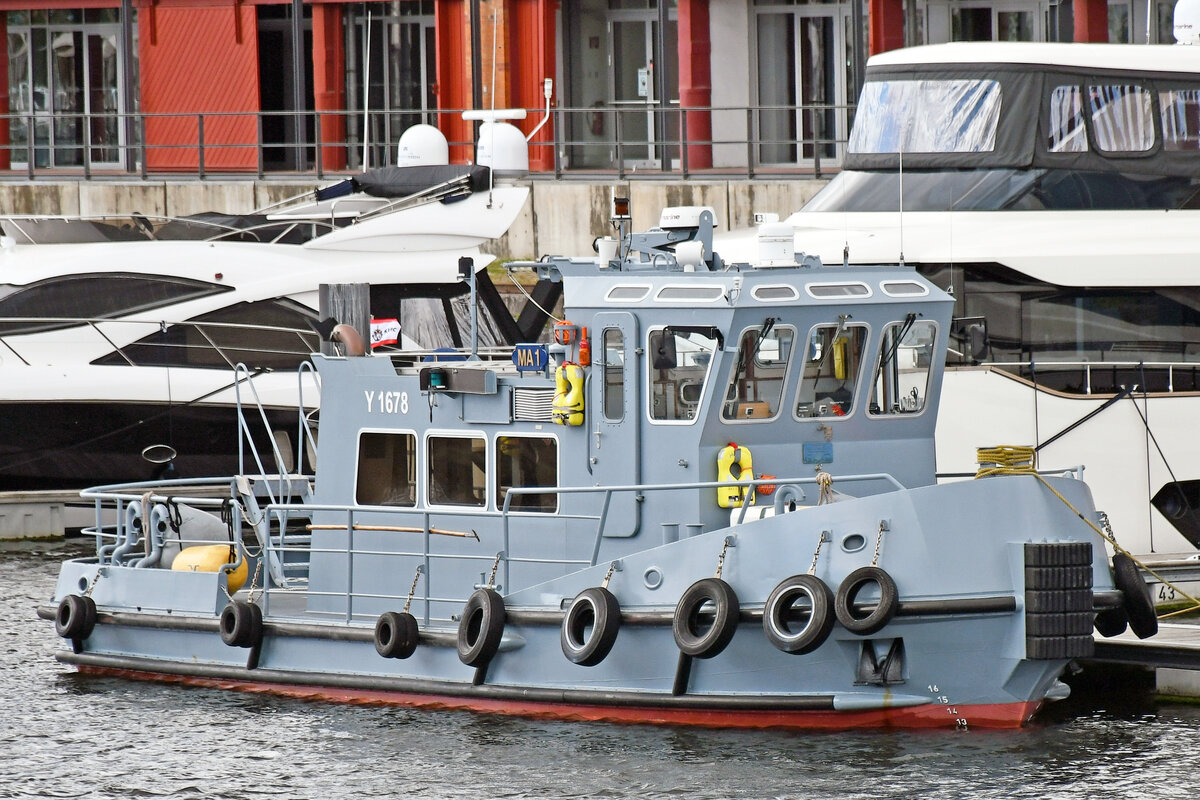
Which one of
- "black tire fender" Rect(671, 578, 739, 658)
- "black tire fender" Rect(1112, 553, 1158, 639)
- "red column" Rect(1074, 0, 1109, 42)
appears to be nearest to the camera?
Result: "black tire fender" Rect(671, 578, 739, 658)

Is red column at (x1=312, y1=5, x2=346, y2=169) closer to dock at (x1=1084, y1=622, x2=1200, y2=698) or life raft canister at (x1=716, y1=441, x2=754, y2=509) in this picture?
life raft canister at (x1=716, y1=441, x2=754, y2=509)

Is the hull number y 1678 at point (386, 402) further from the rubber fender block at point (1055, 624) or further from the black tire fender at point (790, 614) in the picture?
the rubber fender block at point (1055, 624)

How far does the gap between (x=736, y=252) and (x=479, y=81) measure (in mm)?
13039

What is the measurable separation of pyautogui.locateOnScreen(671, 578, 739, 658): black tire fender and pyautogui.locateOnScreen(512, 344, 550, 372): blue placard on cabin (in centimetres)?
190

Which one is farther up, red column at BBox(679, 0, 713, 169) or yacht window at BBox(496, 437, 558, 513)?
red column at BBox(679, 0, 713, 169)

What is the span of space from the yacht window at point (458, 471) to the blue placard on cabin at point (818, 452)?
6.72 ft

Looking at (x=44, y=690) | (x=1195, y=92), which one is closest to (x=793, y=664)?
(x=44, y=690)

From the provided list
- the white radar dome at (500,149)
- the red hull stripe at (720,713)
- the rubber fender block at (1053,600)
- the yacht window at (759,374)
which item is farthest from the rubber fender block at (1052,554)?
the white radar dome at (500,149)

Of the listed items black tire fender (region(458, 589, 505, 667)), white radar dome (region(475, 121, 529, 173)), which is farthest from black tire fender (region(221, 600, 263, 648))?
white radar dome (region(475, 121, 529, 173))

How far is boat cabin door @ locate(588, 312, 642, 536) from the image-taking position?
11617 millimetres

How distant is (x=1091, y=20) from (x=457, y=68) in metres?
9.82

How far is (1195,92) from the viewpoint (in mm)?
16828

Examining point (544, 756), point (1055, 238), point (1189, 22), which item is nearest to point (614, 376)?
point (544, 756)

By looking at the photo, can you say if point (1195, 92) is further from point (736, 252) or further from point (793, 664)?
point (793, 664)
